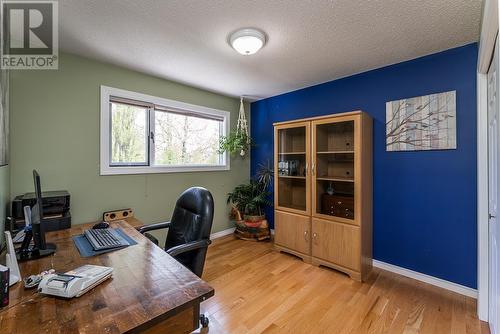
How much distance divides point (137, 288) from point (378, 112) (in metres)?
2.84

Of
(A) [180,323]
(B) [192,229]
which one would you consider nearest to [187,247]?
(B) [192,229]

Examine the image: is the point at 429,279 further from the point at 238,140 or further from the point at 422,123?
the point at 238,140

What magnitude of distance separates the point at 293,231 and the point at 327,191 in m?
0.68

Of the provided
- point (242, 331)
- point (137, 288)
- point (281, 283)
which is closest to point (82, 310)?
point (137, 288)

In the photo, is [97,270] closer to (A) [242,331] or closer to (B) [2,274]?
(B) [2,274]

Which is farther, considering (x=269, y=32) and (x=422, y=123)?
(x=422, y=123)

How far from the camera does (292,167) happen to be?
10.1 ft

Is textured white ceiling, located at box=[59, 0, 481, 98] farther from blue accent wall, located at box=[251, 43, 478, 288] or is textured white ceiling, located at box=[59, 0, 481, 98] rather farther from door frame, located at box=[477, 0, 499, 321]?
door frame, located at box=[477, 0, 499, 321]

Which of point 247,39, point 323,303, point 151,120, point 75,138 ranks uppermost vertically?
point 247,39

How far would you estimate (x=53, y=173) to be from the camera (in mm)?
2178

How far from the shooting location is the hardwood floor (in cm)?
168

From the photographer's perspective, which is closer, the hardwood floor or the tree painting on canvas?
the hardwood floor

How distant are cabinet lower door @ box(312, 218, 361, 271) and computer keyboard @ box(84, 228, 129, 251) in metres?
2.03

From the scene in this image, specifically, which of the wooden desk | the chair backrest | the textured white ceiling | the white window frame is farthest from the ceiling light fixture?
the wooden desk
